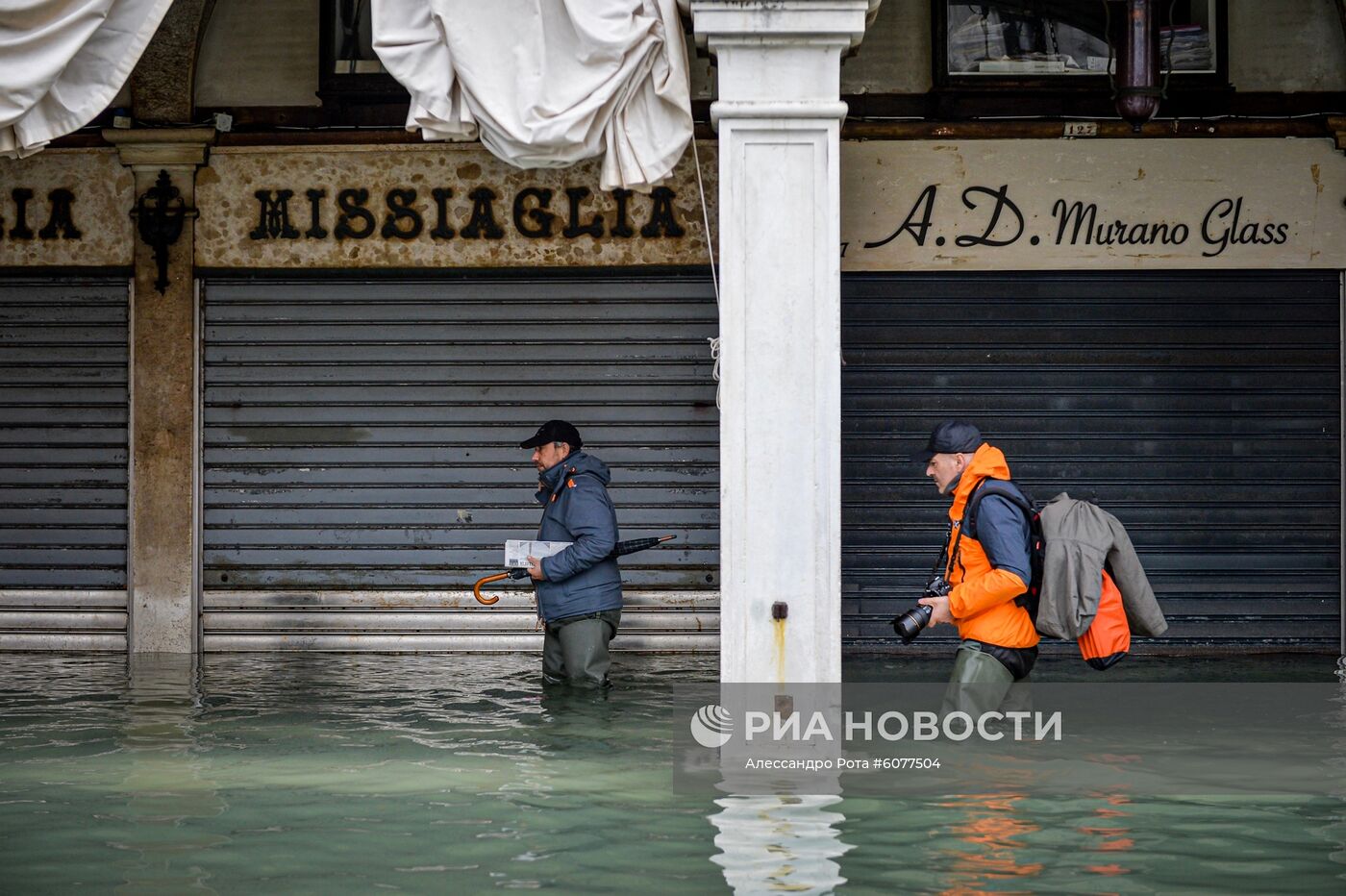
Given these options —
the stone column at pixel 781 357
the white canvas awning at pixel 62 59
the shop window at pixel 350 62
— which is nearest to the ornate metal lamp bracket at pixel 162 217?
the shop window at pixel 350 62

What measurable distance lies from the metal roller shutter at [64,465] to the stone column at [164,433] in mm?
189

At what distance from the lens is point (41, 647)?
1159 cm

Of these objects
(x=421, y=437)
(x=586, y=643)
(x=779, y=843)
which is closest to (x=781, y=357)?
(x=779, y=843)

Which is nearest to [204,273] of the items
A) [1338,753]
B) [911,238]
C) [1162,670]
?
[911,238]

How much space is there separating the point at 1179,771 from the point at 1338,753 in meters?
1.01

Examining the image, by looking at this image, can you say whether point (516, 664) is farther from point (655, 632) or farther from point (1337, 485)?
point (1337, 485)

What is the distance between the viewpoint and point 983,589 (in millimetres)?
6629

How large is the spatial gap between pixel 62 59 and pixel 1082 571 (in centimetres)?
494

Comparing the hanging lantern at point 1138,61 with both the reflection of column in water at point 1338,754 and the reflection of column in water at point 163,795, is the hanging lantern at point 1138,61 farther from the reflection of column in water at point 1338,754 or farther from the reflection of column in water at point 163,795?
the reflection of column in water at point 163,795

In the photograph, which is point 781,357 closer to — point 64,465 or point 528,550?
point 528,550

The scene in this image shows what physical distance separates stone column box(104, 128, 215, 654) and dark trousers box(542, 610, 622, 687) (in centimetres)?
365

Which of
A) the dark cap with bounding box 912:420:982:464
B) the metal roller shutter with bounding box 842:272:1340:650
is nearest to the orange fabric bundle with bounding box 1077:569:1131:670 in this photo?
the dark cap with bounding box 912:420:982:464

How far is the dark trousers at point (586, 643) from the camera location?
9.07 m

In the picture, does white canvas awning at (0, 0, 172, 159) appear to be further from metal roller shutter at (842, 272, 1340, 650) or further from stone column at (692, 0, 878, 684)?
metal roller shutter at (842, 272, 1340, 650)
